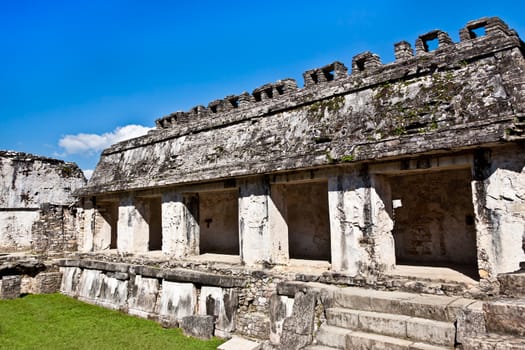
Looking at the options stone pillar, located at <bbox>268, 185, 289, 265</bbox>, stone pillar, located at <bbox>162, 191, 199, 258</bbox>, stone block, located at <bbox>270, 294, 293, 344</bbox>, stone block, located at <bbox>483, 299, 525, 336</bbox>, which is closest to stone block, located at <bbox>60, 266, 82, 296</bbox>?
stone pillar, located at <bbox>162, 191, 199, 258</bbox>

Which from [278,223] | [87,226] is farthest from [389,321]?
[87,226]

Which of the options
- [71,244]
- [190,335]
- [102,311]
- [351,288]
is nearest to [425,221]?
[351,288]

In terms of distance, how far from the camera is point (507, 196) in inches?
203

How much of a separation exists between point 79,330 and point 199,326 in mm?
2752

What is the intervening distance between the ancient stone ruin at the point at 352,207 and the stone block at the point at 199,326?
0.03 m

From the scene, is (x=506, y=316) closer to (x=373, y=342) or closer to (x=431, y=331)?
(x=431, y=331)

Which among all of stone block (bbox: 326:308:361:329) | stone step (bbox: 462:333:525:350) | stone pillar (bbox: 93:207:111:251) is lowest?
stone block (bbox: 326:308:361:329)

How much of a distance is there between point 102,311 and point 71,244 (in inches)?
192

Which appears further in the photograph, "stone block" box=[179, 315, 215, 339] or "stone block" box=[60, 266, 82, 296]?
"stone block" box=[60, 266, 82, 296]

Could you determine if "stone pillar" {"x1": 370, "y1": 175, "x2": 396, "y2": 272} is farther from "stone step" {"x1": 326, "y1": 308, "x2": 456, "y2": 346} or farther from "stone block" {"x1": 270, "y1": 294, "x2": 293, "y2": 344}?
"stone block" {"x1": 270, "y1": 294, "x2": 293, "y2": 344}

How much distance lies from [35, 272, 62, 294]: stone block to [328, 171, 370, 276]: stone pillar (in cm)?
966

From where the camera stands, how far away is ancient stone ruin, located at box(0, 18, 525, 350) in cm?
513

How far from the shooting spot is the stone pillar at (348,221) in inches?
254

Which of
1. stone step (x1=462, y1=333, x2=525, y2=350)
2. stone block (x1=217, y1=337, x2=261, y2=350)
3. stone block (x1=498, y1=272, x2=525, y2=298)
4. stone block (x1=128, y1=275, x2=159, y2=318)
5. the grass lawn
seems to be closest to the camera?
stone step (x1=462, y1=333, x2=525, y2=350)
